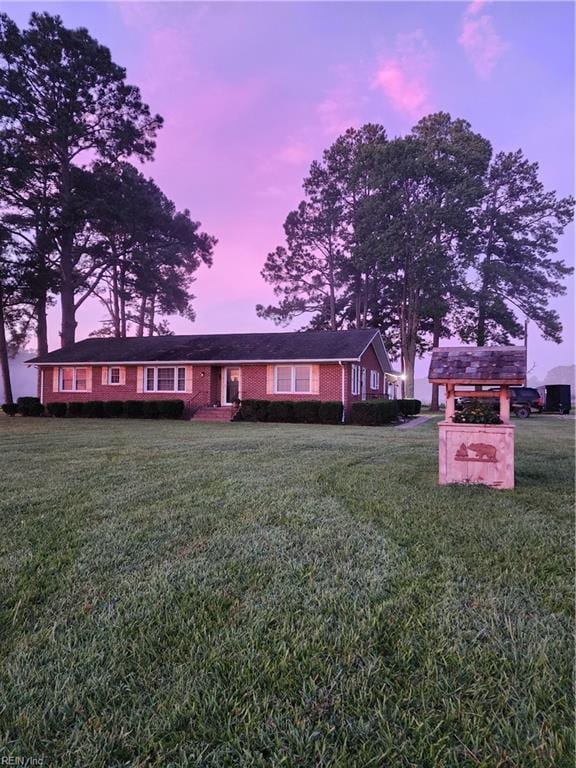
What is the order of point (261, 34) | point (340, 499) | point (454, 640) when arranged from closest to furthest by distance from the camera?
1. point (454, 640)
2. point (340, 499)
3. point (261, 34)

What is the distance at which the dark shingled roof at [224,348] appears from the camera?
17906 mm

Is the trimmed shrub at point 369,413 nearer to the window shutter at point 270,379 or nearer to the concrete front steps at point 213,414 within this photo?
the window shutter at point 270,379

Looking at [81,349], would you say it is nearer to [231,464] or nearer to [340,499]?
[231,464]

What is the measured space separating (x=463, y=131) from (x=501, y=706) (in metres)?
31.4

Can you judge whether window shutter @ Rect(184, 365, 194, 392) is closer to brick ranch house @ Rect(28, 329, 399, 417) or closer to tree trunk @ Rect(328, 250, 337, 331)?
brick ranch house @ Rect(28, 329, 399, 417)

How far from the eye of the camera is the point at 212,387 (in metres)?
18.8

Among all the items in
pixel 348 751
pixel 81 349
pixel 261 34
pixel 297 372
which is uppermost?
pixel 261 34

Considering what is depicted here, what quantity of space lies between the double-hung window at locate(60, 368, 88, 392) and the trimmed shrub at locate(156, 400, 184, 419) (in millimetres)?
5640

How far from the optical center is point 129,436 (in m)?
10.6

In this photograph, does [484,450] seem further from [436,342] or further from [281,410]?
[436,342]

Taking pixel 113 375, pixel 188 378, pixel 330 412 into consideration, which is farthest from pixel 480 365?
pixel 113 375

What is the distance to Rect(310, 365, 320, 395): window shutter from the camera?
17359 millimetres

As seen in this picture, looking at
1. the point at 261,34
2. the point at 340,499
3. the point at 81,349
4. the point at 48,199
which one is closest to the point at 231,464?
the point at 340,499

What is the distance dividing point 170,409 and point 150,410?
0.95 m
